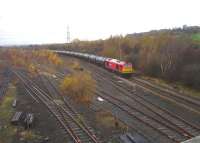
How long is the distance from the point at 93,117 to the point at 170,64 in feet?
53.3

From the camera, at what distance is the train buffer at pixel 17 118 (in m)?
19.1

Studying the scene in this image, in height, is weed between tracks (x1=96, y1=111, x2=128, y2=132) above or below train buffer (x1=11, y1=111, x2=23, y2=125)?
below

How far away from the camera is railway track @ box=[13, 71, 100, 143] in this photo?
54.2 ft

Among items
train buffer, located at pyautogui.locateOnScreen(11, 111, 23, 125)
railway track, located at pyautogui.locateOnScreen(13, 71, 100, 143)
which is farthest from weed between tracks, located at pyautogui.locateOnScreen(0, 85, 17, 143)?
railway track, located at pyautogui.locateOnScreen(13, 71, 100, 143)

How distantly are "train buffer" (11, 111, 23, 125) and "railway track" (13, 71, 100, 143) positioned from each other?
6.80 feet

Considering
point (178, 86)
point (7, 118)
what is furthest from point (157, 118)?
point (178, 86)

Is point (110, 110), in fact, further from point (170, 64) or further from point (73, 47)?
point (73, 47)

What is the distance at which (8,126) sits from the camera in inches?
740

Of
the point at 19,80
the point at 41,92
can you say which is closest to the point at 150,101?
the point at 41,92

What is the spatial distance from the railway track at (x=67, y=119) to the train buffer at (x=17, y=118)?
2.07 meters

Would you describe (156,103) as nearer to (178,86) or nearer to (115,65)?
(178,86)

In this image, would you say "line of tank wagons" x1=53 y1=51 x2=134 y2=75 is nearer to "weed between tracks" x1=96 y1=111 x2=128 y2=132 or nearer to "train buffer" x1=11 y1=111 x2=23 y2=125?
"weed between tracks" x1=96 y1=111 x2=128 y2=132

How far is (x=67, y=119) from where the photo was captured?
19703 mm

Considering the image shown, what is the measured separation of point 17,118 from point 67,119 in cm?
303
